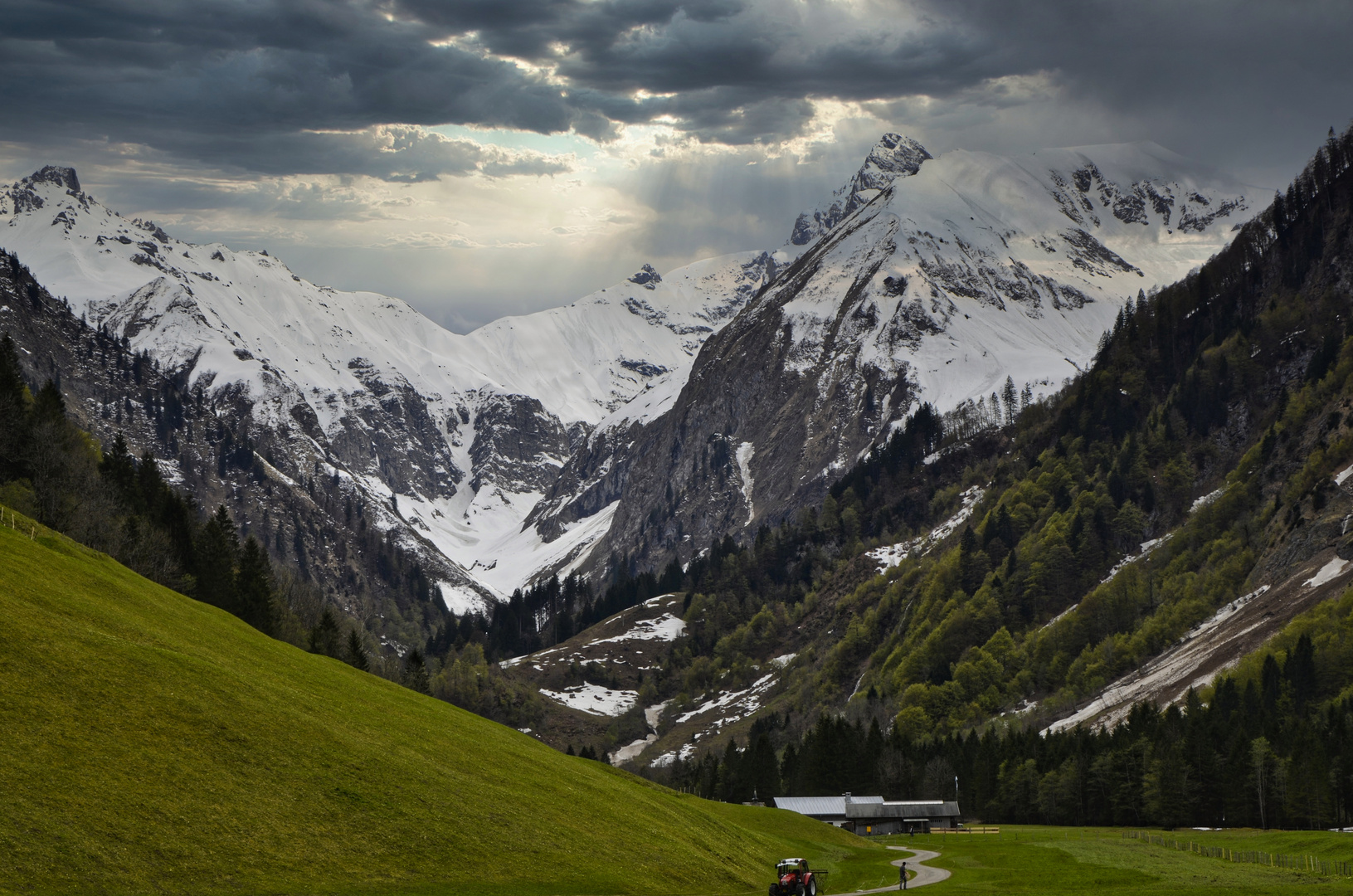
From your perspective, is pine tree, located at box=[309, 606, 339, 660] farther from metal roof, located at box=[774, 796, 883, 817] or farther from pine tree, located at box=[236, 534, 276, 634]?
metal roof, located at box=[774, 796, 883, 817]

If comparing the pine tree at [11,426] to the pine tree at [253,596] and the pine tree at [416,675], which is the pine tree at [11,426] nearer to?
the pine tree at [253,596]

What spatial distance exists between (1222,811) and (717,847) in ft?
260

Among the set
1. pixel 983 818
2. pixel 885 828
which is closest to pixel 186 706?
pixel 885 828

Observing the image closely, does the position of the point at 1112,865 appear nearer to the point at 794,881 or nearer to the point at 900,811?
the point at 794,881

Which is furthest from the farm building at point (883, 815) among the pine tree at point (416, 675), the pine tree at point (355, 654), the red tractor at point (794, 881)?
the red tractor at point (794, 881)

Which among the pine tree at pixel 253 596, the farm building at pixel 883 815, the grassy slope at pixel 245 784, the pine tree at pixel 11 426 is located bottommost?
the farm building at pixel 883 815

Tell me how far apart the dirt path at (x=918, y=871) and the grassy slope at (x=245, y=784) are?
3.47m

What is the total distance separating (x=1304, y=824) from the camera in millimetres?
122375

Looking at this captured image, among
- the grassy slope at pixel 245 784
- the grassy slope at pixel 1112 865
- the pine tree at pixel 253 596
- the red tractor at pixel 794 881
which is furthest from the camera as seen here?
the pine tree at pixel 253 596

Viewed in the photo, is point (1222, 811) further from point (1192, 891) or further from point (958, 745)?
point (1192, 891)

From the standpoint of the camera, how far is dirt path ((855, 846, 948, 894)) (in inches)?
2793

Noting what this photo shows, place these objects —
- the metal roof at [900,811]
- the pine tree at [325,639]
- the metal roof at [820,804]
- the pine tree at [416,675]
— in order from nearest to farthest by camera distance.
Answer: the pine tree at [325,639] < the metal roof at [900,811] < the metal roof at [820,804] < the pine tree at [416,675]

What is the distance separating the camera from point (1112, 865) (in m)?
82.1

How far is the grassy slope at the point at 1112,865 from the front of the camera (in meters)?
61.7
